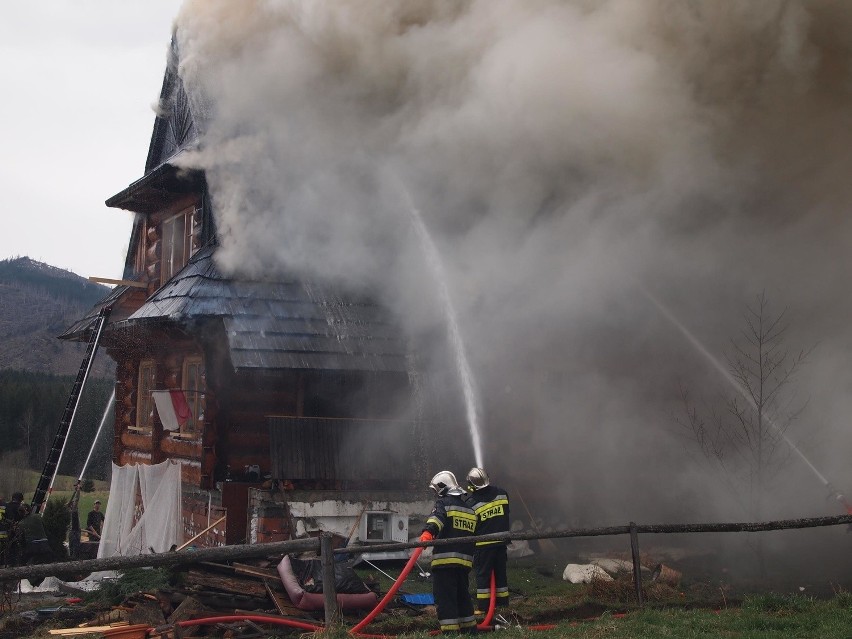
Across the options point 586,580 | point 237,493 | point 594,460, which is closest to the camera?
point 586,580

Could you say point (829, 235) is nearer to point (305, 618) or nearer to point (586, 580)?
point (586, 580)

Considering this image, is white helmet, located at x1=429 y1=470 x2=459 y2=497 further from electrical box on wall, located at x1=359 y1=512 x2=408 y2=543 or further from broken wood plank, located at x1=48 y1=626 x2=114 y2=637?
electrical box on wall, located at x1=359 y1=512 x2=408 y2=543

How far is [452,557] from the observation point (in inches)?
288

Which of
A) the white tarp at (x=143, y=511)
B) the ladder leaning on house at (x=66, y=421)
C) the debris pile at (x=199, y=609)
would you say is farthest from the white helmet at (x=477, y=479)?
the ladder leaning on house at (x=66, y=421)

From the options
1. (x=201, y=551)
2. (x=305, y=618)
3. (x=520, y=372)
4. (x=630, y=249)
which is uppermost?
(x=630, y=249)

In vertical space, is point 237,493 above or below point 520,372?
below

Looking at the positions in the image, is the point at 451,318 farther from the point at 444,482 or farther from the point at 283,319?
the point at 444,482

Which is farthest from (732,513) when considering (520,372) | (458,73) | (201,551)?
(201,551)

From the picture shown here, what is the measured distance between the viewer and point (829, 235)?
14.1 metres

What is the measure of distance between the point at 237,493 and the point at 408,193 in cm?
543

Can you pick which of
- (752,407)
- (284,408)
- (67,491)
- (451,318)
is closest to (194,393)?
(284,408)

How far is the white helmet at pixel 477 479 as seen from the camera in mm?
7660

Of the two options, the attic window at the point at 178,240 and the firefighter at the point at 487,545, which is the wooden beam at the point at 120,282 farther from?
the firefighter at the point at 487,545

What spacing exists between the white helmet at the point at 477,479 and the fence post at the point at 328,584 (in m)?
1.46
